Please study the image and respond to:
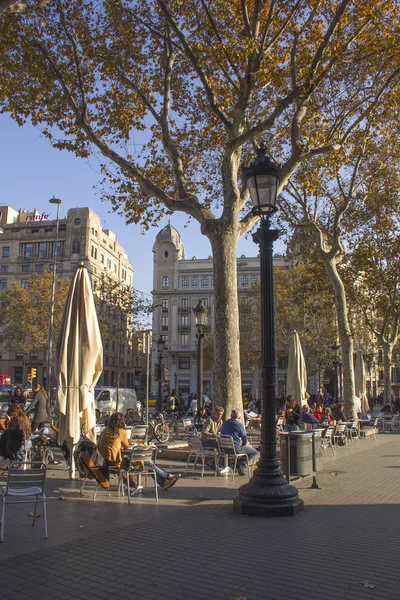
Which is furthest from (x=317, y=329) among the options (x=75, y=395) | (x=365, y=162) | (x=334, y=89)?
(x=75, y=395)

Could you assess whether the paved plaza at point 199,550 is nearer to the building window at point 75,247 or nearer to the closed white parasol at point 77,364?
the closed white parasol at point 77,364

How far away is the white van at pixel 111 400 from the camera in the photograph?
24016mm

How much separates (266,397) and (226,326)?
4.91m

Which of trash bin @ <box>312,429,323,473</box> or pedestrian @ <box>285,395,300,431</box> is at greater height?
pedestrian @ <box>285,395,300,431</box>

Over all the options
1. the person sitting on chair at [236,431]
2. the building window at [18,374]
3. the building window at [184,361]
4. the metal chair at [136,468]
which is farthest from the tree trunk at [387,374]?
the building window at [18,374]

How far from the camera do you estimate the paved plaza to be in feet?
13.9

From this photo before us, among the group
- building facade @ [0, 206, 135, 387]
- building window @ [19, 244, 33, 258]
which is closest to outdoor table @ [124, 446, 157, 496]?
building facade @ [0, 206, 135, 387]

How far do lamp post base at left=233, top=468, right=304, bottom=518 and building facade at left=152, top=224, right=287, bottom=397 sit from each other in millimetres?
62788

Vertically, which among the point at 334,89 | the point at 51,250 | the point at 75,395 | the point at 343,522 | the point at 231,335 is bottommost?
the point at 343,522

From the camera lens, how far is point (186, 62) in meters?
15.3

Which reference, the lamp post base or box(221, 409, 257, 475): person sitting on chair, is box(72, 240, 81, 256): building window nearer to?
box(221, 409, 257, 475): person sitting on chair

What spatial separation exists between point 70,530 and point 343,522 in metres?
3.42

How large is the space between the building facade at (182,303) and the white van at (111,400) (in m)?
43.7

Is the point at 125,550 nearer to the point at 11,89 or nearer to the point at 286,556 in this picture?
the point at 286,556
